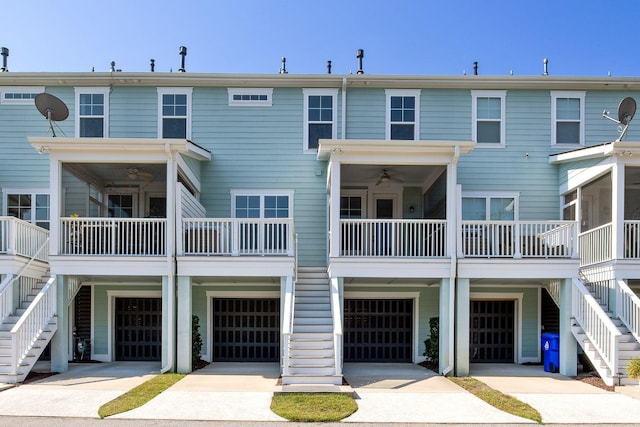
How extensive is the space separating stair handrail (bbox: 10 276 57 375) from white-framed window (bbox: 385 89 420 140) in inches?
377

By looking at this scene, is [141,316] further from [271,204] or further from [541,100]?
[541,100]

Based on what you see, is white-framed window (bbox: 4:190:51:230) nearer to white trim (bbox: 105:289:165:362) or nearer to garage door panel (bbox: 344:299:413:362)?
white trim (bbox: 105:289:165:362)

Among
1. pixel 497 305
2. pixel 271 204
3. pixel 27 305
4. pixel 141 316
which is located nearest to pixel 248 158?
pixel 271 204

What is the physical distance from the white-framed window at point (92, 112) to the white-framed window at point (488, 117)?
10.5 m

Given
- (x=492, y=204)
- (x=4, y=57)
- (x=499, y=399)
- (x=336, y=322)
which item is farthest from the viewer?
(x=4, y=57)

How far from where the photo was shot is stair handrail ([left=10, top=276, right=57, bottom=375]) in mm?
11547

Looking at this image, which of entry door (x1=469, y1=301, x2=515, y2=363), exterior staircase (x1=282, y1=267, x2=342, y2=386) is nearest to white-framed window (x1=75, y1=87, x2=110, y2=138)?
exterior staircase (x1=282, y1=267, x2=342, y2=386)

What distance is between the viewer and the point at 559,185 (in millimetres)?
16031

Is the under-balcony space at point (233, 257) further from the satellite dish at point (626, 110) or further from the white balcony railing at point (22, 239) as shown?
the satellite dish at point (626, 110)

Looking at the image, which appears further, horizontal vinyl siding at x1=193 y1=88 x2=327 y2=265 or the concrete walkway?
horizontal vinyl siding at x1=193 y1=88 x2=327 y2=265

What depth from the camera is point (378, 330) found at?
15.9 meters

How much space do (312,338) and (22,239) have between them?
737 cm

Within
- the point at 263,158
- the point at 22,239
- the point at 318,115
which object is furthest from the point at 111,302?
the point at 318,115

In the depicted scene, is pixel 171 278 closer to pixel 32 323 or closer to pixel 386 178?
pixel 32 323
